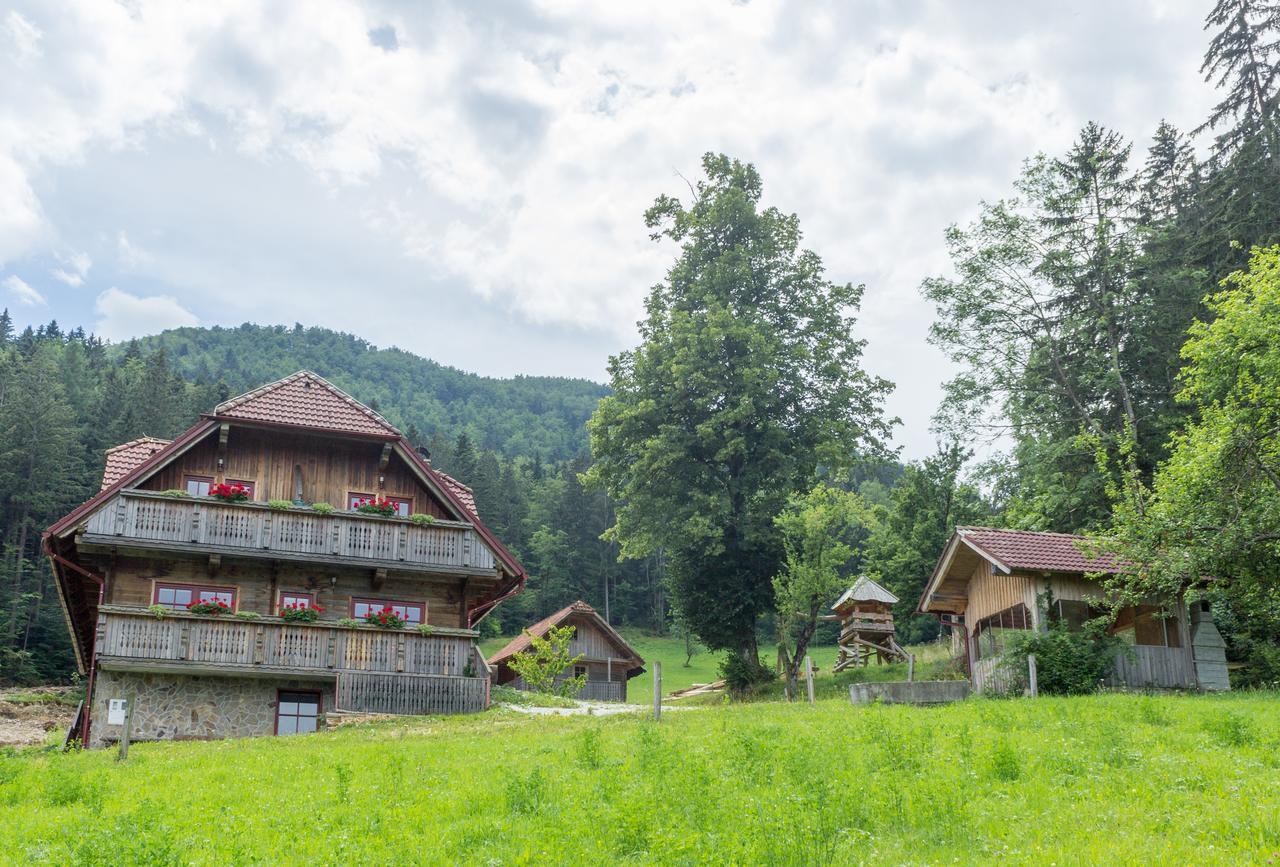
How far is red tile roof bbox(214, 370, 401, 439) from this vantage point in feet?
101

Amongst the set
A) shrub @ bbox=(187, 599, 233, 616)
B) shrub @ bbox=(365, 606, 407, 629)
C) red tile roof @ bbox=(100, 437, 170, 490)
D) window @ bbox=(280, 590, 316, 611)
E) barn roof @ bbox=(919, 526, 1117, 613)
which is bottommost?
shrub @ bbox=(365, 606, 407, 629)

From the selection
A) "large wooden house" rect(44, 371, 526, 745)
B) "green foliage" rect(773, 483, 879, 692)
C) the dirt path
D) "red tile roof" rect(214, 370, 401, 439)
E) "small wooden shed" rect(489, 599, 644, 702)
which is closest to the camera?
"large wooden house" rect(44, 371, 526, 745)

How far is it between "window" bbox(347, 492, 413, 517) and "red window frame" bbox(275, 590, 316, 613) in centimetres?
268

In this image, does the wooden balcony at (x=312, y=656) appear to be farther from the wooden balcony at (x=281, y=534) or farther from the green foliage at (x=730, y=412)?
the green foliage at (x=730, y=412)

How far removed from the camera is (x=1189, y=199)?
145 ft

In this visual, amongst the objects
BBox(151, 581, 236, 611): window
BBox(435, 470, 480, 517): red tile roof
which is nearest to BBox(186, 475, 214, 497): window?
BBox(151, 581, 236, 611): window

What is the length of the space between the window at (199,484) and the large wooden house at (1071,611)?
21081 millimetres

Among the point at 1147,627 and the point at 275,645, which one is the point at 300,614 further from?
the point at 1147,627

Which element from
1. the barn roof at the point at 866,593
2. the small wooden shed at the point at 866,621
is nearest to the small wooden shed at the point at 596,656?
the small wooden shed at the point at 866,621

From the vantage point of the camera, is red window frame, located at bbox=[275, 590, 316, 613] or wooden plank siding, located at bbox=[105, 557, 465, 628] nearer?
wooden plank siding, located at bbox=[105, 557, 465, 628]

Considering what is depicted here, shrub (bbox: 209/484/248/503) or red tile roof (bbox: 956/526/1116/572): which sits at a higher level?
shrub (bbox: 209/484/248/503)

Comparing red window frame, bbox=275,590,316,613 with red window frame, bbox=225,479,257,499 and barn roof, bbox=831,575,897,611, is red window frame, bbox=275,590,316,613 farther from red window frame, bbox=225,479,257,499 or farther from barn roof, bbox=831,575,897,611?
barn roof, bbox=831,575,897,611

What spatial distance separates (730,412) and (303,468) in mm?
16618

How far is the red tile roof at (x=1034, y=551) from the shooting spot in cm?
2994
